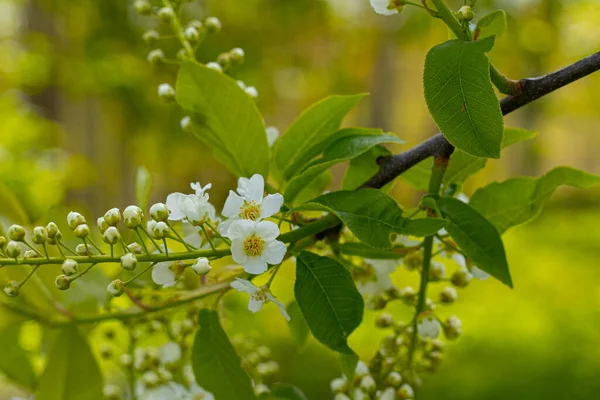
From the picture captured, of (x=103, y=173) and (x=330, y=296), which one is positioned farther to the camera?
(x=103, y=173)

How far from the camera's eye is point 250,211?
1.44 feet

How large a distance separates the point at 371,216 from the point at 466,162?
0.38ft

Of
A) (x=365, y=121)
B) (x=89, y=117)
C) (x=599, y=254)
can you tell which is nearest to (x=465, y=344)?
(x=599, y=254)

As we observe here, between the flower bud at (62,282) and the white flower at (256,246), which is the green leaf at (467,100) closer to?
the white flower at (256,246)

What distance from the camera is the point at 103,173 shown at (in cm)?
568

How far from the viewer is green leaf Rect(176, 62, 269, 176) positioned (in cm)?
47

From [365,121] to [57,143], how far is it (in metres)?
3.68

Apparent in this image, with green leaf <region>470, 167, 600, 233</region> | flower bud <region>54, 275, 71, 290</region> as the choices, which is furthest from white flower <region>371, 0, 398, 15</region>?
flower bud <region>54, 275, 71, 290</region>

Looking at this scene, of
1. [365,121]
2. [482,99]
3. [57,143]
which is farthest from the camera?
[365,121]

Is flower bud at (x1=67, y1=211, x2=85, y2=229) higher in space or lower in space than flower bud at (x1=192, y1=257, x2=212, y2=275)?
higher

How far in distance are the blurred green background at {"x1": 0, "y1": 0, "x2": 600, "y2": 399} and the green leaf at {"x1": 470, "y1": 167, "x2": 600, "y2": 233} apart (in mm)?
347

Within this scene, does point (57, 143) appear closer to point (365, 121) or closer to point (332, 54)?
point (332, 54)

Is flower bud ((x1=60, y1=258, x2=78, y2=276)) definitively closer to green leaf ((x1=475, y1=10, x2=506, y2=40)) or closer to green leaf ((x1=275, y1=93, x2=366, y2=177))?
green leaf ((x1=275, y1=93, x2=366, y2=177))

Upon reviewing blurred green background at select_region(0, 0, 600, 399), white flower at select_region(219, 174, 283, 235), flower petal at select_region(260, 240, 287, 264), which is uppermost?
blurred green background at select_region(0, 0, 600, 399)
